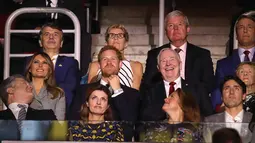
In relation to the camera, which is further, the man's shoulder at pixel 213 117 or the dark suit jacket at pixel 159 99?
the dark suit jacket at pixel 159 99

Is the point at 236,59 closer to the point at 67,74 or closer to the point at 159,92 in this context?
the point at 159,92

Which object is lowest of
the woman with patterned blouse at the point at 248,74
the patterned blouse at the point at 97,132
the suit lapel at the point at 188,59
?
the patterned blouse at the point at 97,132

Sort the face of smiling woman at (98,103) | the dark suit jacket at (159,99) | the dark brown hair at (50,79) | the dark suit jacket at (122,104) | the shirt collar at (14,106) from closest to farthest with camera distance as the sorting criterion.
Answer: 1. the face of smiling woman at (98,103)
2. the shirt collar at (14,106)
3. the dark suit jacket at (159,99)
4. the dark suit jacket at (122,104)
5. the dark brown hair at (50,79)

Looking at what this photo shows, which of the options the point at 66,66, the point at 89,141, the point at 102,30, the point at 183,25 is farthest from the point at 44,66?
the point at 102,30

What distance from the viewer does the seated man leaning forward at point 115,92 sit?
29.4ft

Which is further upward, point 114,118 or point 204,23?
point 204,23

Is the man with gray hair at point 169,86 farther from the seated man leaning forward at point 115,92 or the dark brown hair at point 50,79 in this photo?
the dark brown hair at point 50,79

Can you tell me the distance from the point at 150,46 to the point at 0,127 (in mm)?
4351

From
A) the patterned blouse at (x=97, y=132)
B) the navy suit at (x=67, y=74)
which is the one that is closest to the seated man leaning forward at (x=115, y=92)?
the navy suit at (x=67, y=74)

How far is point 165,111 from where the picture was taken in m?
8.47

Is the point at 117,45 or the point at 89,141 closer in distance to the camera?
the point at 89,141

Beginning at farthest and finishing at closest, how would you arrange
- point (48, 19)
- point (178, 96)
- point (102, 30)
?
point (102, 30), point (48, 19), point (178, 96)

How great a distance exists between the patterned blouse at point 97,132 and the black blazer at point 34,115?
75 centimetres

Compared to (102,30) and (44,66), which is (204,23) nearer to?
(102,30)
